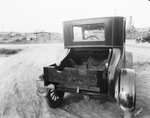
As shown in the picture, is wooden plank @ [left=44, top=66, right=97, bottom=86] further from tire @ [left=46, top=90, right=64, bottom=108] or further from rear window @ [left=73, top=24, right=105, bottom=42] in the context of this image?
rear window @ [left=73, top=24, right=105, bottom=42]

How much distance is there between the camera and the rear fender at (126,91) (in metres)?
2.88

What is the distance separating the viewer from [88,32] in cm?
472

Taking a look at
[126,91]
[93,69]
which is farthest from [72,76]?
[126,91]

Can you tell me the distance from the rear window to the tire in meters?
1.47

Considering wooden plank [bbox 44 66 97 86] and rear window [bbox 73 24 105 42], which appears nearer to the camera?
wooden plank [bbox 44 66 97 86]

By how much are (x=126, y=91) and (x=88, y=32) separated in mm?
2287

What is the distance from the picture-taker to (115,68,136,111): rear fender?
288 cm

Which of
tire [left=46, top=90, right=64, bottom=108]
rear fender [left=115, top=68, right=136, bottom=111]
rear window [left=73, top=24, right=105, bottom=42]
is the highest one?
rear window [left=73, top=24, right=105, bottom=42]

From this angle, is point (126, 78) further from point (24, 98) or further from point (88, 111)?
point (24, 98)

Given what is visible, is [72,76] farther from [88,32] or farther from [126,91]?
[88,32]

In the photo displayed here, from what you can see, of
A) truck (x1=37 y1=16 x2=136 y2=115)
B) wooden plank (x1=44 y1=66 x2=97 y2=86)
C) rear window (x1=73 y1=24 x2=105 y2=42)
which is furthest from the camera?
rear window (x1=73 y1=24 x2=105 y2=42)

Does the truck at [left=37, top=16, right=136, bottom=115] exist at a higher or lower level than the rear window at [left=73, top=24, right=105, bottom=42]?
lower

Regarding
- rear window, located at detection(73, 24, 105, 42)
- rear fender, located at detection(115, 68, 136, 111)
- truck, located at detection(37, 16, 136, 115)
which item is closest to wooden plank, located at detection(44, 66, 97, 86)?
truck, located at detection(37, 16, 136, 115)

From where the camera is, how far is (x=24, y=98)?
15.2 feet
